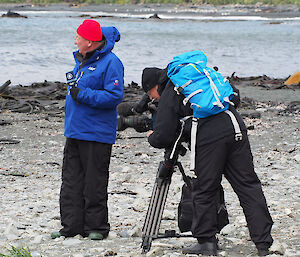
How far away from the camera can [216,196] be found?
4914 mm

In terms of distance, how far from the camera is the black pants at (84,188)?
5.49 meters

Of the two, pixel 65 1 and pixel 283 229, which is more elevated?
pixel 283 229

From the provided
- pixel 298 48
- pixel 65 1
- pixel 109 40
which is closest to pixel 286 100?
pixel 109 40

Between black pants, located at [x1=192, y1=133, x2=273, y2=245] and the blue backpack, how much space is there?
252 millimetres

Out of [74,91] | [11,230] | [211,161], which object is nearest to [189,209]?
[211,161]

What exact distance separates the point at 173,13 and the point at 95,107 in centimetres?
8242

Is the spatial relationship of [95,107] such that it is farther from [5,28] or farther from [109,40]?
[5,28]

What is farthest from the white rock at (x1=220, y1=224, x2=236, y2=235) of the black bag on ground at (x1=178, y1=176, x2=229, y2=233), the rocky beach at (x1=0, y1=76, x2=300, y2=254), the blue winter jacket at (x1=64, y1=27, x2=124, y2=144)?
the blue winter jacket at (x1=64, y1=27, x2=124, y2=144)

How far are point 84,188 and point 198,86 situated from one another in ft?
4.86

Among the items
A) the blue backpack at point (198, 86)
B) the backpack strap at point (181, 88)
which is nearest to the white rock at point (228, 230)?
the blue backpack at point (198, 86)

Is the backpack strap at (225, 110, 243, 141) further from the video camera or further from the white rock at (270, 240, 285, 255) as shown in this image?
the white rock at (270, 240, 285, 255)

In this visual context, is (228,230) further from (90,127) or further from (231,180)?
(90,127)

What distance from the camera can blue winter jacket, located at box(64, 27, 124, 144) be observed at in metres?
5.34

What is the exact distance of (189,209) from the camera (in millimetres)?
5141
